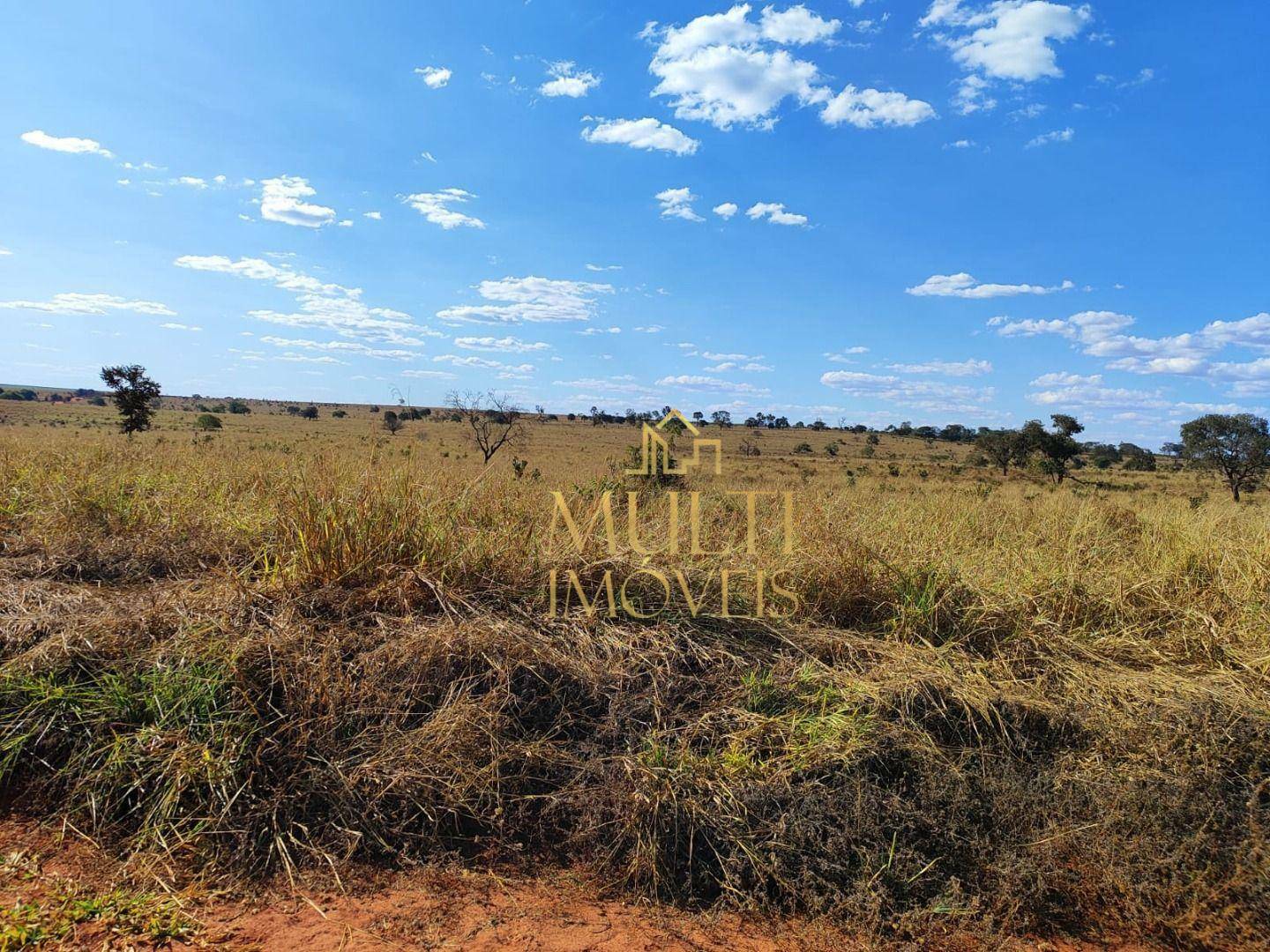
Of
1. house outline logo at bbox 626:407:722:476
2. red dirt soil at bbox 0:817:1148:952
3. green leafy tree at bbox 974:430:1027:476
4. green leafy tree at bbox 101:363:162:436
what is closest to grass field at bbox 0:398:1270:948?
red dirt soil at bbox 0:817:1148:952

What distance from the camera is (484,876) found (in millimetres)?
2863

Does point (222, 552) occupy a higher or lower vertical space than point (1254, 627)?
higher

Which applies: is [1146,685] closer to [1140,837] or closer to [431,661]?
[1140,837]

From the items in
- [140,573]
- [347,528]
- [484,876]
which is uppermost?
[347,528]

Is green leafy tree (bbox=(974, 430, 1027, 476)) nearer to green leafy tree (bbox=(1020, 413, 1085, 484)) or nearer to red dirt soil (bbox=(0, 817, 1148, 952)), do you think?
green leafy tree (bbox=(1020, 413, 1085, 484))

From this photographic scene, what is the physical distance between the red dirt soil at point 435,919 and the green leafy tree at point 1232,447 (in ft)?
102

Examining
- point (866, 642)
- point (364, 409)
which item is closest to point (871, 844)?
point (866, 642)

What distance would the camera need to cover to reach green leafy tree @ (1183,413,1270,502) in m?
26.0

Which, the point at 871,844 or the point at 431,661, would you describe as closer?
the point at 871,844

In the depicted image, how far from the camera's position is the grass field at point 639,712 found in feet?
9.53

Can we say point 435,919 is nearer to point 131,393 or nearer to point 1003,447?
point 131,393

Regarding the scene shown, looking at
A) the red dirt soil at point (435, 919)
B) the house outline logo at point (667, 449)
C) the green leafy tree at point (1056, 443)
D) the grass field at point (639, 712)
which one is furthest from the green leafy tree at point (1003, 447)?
the red dirt soil at point (435, 919)

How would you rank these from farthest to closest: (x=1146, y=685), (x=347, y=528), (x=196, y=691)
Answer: (x=347, y=528), (x=1146, y=685), (x=196, y=691)

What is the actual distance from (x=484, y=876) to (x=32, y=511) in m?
4.81
